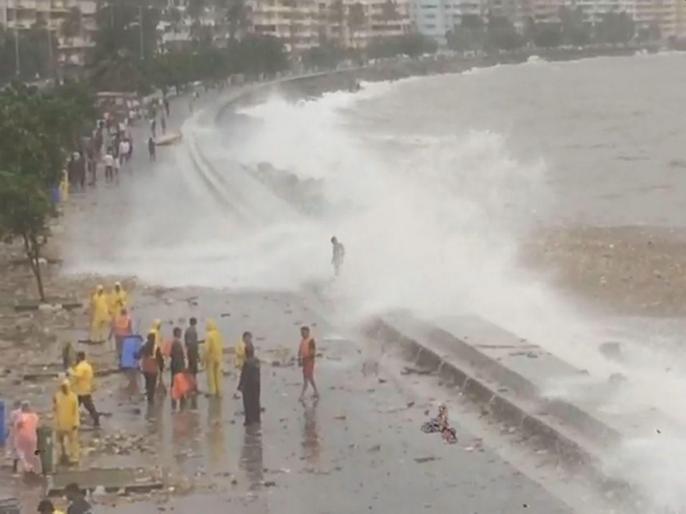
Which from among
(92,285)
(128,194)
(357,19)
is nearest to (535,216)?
(128,194)

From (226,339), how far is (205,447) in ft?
19.4

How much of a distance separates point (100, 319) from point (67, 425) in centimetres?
588

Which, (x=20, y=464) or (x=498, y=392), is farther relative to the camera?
(x=498, y=392)

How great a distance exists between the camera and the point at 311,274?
26.4m

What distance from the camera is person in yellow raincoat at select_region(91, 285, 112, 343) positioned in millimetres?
20000

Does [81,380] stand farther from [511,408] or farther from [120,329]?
[511,408]

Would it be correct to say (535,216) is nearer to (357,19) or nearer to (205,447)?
(205,447)

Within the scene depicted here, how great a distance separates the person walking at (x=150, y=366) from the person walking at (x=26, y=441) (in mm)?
2836

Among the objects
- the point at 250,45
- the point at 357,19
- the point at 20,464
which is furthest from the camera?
the point at 357,19

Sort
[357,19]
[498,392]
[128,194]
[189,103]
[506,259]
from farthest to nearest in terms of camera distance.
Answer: [357,19] → [189,103] → [128,194] → [506,259] → [498,392]

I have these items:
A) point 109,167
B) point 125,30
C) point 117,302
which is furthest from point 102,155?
point 125,30

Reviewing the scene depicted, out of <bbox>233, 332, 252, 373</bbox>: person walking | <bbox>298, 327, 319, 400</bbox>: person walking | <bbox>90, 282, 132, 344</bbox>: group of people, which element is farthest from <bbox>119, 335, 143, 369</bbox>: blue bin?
<bbox>298, 327, 319, 400</bbox>: person walking

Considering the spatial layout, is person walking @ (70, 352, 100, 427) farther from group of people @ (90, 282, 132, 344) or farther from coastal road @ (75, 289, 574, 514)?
group of people @ (90, 282, 132, 344)

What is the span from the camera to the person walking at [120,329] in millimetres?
18734
